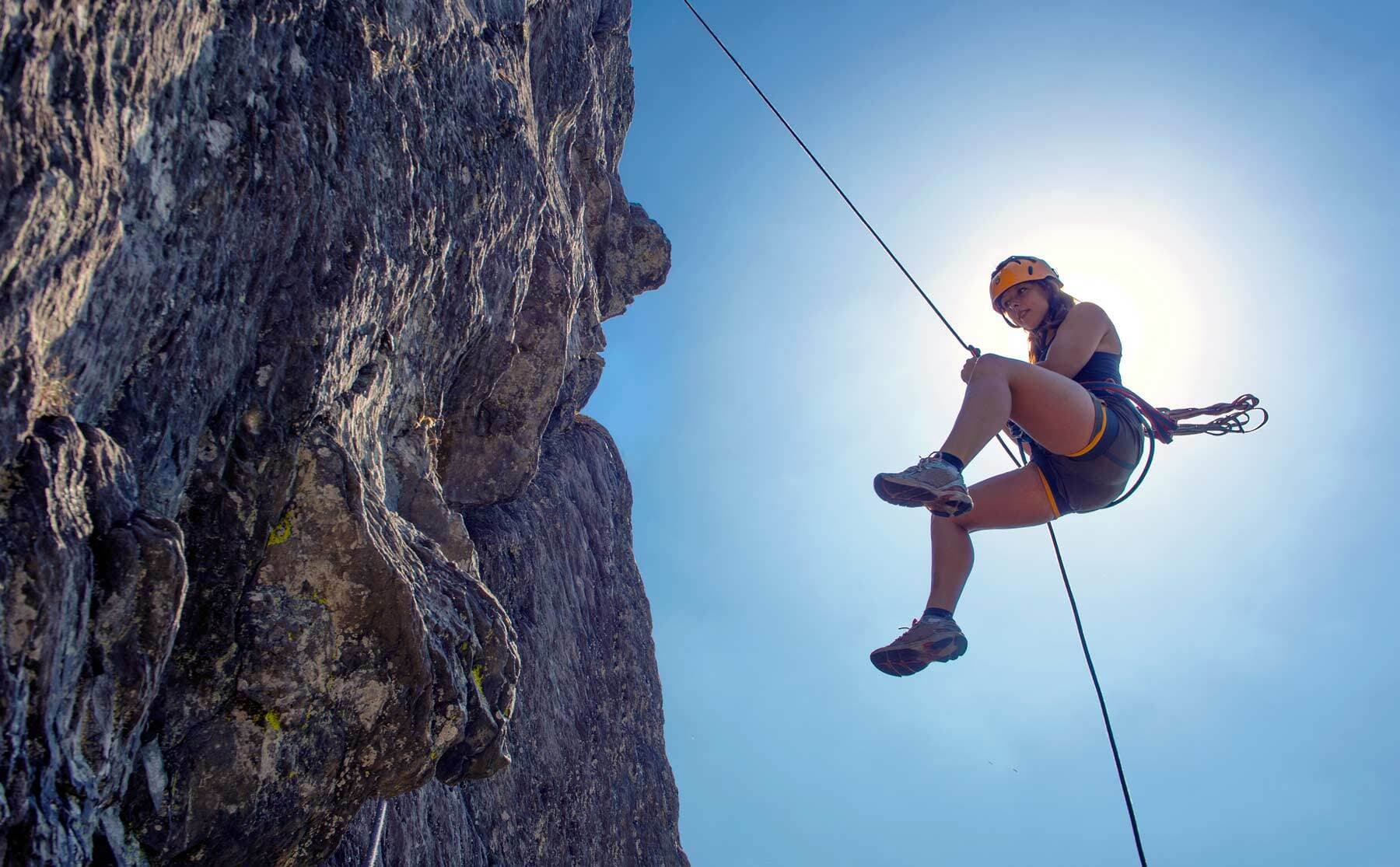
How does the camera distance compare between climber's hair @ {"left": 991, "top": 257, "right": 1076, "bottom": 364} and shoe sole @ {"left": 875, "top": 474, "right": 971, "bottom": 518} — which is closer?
shoe sole @ {"left": 875, "top": 474, "right": 971, "bottom": 518}

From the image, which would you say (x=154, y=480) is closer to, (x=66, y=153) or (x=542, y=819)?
(x=66, y=153)

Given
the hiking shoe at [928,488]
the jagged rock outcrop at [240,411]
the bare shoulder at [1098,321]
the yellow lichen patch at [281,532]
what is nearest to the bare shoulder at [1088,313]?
the bare shoulder at [1098,321]

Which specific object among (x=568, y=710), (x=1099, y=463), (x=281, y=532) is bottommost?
(x=281, y=532)

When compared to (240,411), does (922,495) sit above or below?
above

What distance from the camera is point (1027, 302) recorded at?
20.4ft

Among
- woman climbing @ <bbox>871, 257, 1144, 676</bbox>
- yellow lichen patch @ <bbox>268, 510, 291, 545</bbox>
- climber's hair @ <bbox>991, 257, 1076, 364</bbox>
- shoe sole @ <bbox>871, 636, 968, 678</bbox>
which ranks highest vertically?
climber's hair @ <bbox>991, 257, 1076, 364</bbox>

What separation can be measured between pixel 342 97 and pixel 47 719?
273 cm

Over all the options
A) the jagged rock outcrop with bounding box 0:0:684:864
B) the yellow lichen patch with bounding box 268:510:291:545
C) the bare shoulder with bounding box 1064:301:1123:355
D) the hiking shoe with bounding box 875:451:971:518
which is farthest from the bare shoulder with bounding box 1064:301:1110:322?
the yellow lichen patch with bounding box 268:510:291:545

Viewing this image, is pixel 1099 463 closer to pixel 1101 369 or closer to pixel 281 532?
pixel 1101 369

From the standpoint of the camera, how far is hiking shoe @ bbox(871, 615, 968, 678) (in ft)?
17.3

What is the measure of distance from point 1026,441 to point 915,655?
66.7 inches

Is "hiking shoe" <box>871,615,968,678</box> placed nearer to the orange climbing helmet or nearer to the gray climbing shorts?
the gray climbing shorts

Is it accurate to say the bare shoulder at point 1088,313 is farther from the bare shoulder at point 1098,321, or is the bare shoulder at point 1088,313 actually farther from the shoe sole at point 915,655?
the shoe sole at point 915,655

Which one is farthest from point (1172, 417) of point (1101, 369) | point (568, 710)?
point (568, 710)
